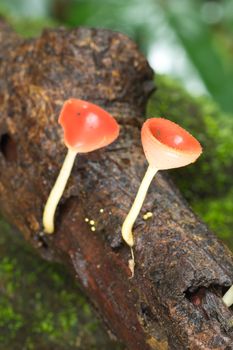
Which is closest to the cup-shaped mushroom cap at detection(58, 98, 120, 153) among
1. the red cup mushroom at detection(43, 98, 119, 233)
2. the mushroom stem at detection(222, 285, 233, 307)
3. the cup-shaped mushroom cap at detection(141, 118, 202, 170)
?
the red cup mushroom at detection(43, 98, 119, 233)

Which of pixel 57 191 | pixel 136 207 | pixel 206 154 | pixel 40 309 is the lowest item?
pixel 40 309

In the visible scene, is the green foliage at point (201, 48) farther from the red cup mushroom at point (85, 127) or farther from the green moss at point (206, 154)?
the red cup mushroom at point (85, 127)

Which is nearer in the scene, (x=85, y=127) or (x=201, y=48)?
(x=85, y=127)

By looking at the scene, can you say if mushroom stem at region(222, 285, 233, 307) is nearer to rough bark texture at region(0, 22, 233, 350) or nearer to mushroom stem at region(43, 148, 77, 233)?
rough bark texture at region(0, 22, 233, 350)

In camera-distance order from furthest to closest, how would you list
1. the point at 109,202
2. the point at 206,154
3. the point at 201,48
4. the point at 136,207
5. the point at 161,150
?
the point at 201,48, the point at 206,154, the point at 109,202, the point at 136,207, the point at 161,150

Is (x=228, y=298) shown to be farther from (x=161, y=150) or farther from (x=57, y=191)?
(x=57, y=191)

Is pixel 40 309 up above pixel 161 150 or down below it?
below

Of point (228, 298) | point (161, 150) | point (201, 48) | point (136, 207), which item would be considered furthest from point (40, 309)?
point (201, 48)
